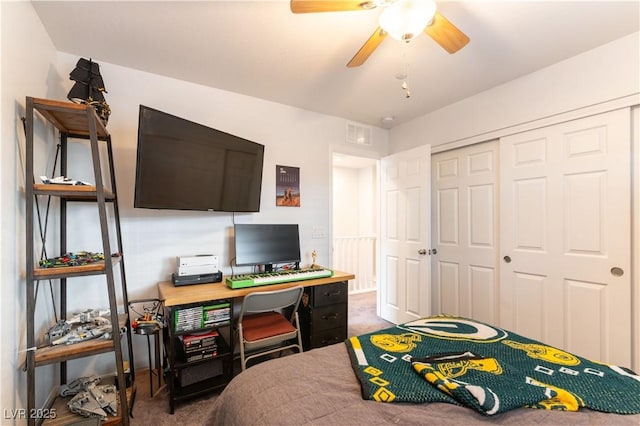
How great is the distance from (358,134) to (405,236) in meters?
1.35

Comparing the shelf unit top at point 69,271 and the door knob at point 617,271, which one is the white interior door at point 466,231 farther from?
the shelf unit top at point 69,271

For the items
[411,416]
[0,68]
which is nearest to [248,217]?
[0,68]

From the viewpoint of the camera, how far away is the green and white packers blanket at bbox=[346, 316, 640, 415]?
0.87m

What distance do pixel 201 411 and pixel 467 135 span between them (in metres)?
3.16

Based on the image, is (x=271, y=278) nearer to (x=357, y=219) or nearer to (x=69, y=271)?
(x=69, y=271)

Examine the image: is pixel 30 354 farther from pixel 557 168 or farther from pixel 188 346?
pixel 557 168

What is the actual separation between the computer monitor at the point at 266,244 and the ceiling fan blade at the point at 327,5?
1.67 metres

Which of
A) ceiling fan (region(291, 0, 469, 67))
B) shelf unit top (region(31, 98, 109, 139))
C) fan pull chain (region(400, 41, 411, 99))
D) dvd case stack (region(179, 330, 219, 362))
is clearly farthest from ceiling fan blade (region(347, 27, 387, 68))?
dvd case stack (region(179, 330, 219, 362))

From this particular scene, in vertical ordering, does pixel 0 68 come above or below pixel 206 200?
above

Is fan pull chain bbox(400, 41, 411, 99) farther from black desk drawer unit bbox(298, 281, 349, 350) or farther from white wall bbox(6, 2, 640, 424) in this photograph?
black desk drawer unit bbox(298, 281, 349, 350)

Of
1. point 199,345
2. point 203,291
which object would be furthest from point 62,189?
point 199,345

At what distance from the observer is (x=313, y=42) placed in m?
1.81

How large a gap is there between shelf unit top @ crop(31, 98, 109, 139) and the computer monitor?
3.95 feet

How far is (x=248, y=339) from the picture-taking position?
1884 millimetres
